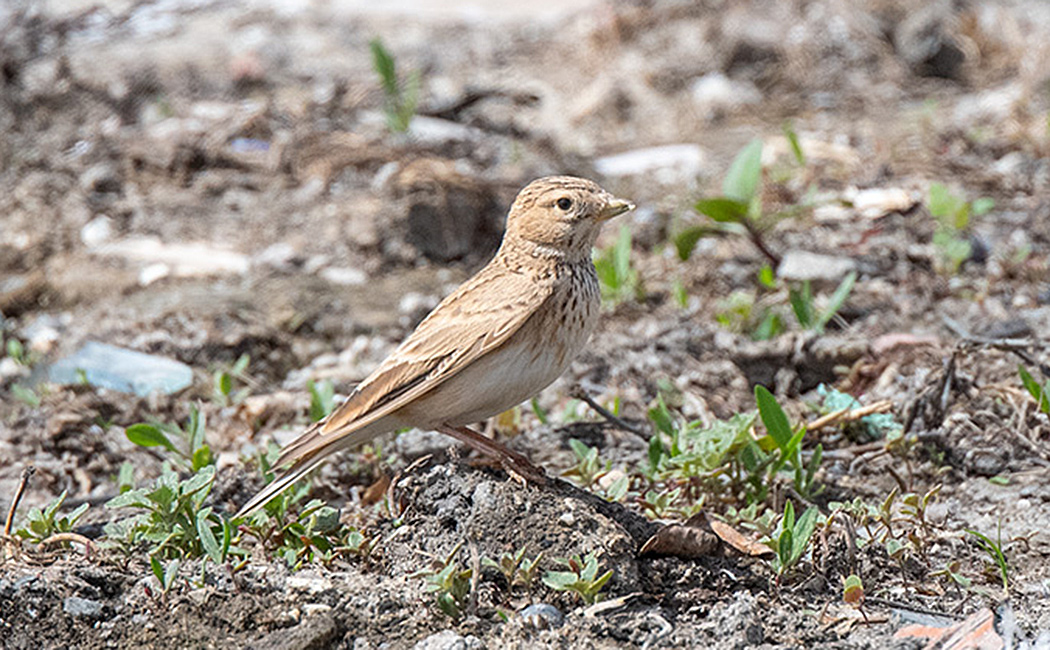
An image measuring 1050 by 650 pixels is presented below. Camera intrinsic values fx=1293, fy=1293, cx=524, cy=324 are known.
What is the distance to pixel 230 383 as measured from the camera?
5453 millimetres

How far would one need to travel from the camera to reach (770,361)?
5297 millimetres

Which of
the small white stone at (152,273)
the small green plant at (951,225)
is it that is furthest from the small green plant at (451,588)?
the small white stone at (152,273)

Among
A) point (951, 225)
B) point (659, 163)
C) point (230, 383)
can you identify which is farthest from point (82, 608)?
point (659, 163)

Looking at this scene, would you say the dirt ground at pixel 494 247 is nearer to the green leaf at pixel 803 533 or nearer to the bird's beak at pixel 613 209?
the green leaf at pixel 803 533

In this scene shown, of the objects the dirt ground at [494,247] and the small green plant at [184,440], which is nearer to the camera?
the dirt ground at [494,247]

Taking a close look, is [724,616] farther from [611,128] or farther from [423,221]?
[611,128]

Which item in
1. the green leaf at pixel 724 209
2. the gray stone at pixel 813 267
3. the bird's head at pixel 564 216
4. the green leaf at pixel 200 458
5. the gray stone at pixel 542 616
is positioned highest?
the bird's head at pixel 564 216

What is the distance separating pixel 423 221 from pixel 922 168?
2906 millimetres

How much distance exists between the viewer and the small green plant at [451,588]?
330 cm

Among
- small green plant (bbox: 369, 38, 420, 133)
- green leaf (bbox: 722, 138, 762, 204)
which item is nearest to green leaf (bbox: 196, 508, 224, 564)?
green leaf (bbox: 722, 138, 762, 204)

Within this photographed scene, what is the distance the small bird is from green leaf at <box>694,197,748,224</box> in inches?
73.7

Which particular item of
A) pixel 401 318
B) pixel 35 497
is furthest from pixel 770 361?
pixel 35 497

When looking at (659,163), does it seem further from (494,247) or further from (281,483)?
(281,483)

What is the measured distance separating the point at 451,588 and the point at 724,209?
308 cm
